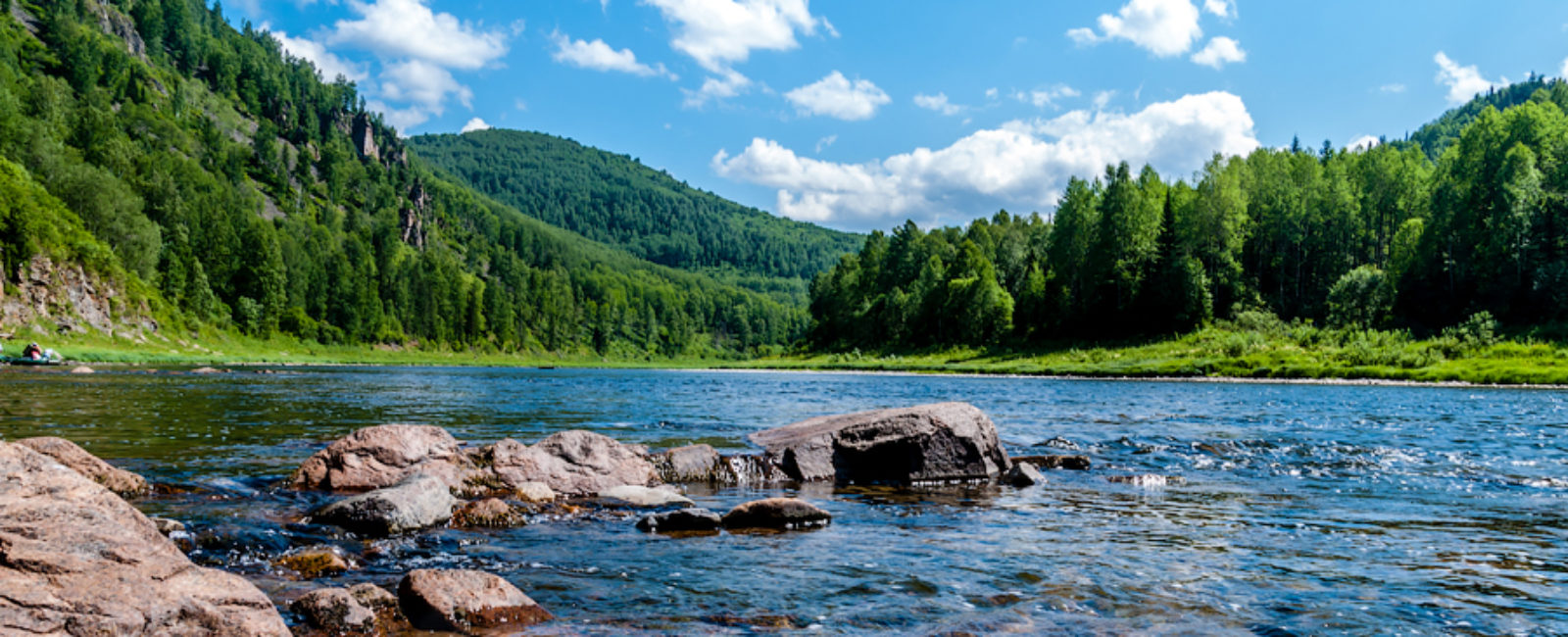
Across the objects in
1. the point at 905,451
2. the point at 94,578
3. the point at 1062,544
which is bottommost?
the point at 1062,544

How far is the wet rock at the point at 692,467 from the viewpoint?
1766 cm

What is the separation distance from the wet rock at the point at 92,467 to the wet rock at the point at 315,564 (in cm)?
612

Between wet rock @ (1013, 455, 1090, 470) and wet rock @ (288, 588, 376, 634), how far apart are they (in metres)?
15.4

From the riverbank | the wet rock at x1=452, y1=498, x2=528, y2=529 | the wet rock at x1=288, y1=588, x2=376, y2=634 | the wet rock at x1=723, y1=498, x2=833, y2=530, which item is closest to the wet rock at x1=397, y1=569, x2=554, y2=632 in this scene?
the wet rock at x1=288, y1=588, x2=376, y2=634

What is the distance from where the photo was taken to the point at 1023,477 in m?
16.8

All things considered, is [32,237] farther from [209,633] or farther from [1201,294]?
[1201,294]

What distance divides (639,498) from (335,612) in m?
7.69

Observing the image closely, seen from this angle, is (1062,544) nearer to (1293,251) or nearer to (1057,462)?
(1057,462)

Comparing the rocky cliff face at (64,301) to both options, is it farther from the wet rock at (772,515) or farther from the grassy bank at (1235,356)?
the wet rock at (772,515)

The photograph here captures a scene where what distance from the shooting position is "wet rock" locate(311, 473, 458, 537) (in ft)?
36.1

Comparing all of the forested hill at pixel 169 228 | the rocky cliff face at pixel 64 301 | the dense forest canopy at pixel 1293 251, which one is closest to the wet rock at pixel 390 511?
the rocky cliff face at pixel 64 301

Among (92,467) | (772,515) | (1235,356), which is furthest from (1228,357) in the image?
(92,467)

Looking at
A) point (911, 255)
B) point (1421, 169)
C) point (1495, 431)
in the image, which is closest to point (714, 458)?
point (1495, 431)

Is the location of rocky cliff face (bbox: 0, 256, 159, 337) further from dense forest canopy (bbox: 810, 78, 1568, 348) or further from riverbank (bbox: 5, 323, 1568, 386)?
dense forest canopy (bbox: 810, 78, 1568, 348)
